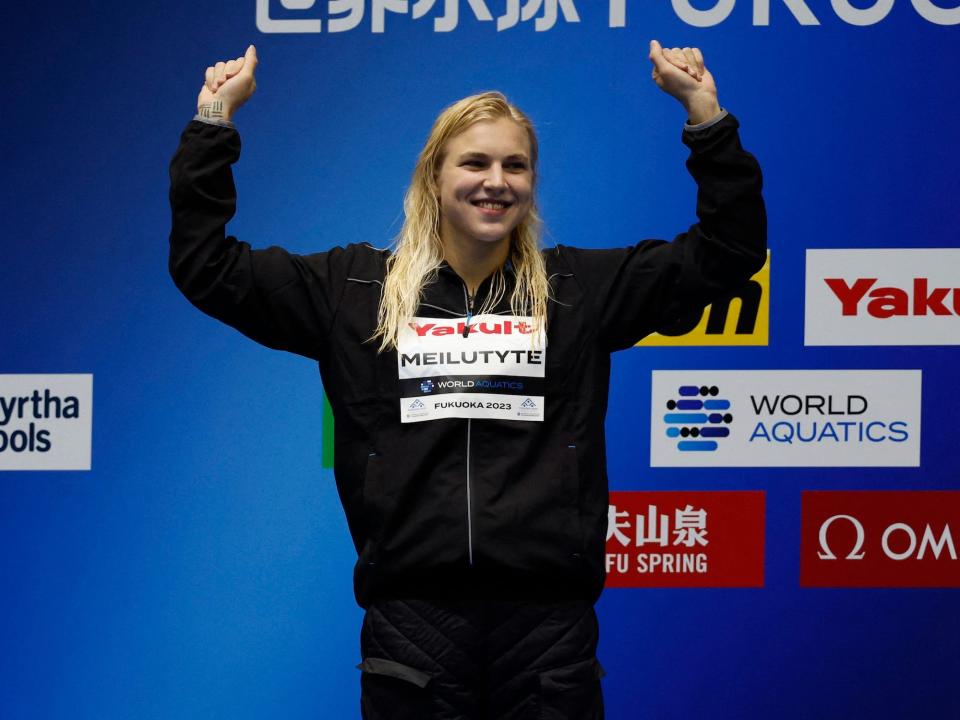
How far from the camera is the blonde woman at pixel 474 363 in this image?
172 cm

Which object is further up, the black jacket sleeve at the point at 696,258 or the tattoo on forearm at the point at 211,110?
the tattoo on forearm at the point at 211,110

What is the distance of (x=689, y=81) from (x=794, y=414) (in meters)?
1.13

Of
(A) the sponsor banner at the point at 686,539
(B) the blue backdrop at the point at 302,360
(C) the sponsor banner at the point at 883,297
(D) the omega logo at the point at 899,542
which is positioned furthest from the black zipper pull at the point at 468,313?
(D) the omega logo at the point at 899,542

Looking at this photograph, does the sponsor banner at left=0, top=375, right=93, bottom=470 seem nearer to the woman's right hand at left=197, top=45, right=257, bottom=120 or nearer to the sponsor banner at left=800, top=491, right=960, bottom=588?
the woman's right hand at left=197, top=45, right=257, bottom=120

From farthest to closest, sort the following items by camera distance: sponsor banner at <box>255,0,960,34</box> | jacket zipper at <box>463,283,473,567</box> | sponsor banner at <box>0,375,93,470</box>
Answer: sponsor banner at <box>0,375,93,470</box> < sponsor banner at <box>255,0,960,34</box> < jacket zipper at <box>463,283,473,567</box>

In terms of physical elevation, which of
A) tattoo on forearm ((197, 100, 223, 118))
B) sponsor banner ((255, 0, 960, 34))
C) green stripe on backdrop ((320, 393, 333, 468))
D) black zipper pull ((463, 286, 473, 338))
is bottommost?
green stripe on backdrop ((320, 393, 333, 468))

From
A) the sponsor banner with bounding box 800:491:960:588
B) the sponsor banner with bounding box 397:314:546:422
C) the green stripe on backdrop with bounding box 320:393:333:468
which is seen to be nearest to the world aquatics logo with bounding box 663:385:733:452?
the sponsor banner with bounding box 800:491:960:588

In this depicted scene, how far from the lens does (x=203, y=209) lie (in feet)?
5.71

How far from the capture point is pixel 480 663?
174 centimetres

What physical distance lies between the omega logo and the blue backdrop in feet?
0.27

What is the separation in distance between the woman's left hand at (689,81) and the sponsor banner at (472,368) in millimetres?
385

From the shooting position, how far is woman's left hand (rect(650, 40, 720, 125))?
1.72 meters

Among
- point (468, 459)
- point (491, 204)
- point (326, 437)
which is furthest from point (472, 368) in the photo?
point (326, 437)

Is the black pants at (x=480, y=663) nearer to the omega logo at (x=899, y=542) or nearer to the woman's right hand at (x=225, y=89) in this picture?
Answer: the woman's right hand at (x=225, y=89)
